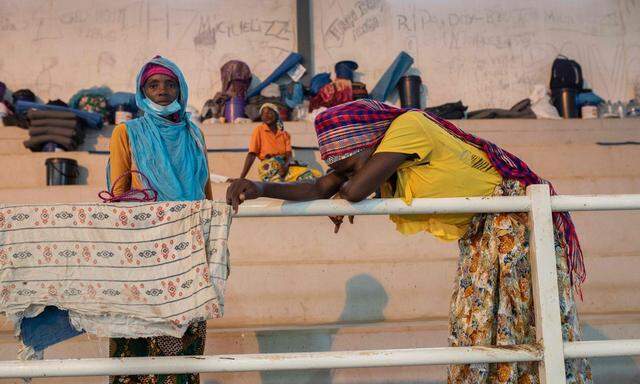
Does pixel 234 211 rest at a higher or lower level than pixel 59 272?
higher

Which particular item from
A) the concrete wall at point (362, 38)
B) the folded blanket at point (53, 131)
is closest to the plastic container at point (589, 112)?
the concrete wall at point (362, 38)

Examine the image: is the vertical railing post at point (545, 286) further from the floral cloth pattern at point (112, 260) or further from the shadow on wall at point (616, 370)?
the shadow on wall at point (616, 370)

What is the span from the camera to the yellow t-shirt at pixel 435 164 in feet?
6.03

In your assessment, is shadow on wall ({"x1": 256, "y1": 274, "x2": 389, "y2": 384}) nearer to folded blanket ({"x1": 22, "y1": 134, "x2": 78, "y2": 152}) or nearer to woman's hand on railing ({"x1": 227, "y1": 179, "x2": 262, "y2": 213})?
woman's hand on railing ({"x1": 227, "y1": 179, "x2": 262, "y2": 213})

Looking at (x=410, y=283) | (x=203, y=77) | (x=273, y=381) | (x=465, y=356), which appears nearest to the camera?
(x=465, y=356)

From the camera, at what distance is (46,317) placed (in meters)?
1.79

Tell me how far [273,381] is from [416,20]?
262 inches

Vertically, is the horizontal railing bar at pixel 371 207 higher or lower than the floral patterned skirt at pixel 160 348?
higher

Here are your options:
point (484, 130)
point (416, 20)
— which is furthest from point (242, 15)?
point (484, 130)

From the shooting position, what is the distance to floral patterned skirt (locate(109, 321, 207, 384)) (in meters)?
2.14

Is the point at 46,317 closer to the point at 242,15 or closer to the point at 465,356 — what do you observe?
the point at 465,356

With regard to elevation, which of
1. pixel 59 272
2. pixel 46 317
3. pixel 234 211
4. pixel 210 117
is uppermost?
pixel 210 117

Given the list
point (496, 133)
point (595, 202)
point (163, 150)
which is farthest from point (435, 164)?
point (496, 133)

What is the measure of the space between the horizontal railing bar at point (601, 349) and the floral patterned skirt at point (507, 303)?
0.58 feet
